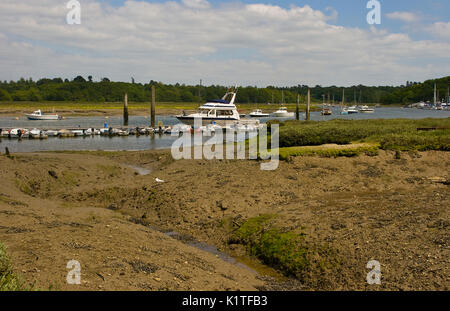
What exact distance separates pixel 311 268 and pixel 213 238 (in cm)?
435

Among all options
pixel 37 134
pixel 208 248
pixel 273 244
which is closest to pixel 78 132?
pixel 37 134

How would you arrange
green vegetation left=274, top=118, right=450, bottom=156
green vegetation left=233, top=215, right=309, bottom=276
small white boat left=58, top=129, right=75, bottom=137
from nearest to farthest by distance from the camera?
1. green vegetation left=233, top=215, right=309, bottom=276
2. green vegetation left=274, top=118, right=450, bottom=156
3. small white boat left=58, top=129, right=75, bottom=137

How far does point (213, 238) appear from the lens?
48.0ft

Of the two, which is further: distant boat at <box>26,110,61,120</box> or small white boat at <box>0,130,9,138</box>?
distant boat at <box>26,110,61,120</box>

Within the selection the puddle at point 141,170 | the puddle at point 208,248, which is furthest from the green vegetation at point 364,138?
the puddle at point 141,170

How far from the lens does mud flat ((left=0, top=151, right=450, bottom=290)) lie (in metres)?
9.66

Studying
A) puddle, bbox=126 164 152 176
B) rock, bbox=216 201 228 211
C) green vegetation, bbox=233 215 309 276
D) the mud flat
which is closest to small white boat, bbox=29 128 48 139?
puddle, bbox=126 164 152 176

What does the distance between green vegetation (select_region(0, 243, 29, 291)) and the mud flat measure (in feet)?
1.37

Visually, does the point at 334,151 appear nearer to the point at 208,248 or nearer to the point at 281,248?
the point at 208,248

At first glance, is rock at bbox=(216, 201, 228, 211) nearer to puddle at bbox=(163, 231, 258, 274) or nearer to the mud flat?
the mud flat

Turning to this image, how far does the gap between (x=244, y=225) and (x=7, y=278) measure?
8046 millimetres

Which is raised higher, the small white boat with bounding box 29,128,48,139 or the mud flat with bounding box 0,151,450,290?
the small white boat with bounding box 29,128,48,139

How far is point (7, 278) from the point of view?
7793 millimetres
